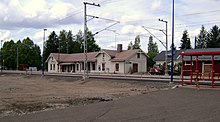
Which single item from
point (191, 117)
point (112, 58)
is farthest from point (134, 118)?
point (112, 58)

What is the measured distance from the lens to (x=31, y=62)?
119 metres

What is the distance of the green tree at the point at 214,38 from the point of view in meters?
119

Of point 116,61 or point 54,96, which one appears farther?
point 116,61

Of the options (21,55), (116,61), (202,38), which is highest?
(202,38)

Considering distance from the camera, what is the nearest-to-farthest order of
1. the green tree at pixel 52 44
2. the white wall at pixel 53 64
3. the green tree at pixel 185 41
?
1. the white wall at pixel 53 64
2. the green tree at pixel 185 41
3. the green tree at pixel 52 44

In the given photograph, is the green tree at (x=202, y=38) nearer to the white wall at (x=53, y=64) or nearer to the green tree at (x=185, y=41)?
the green tree at (x=185, y=41)

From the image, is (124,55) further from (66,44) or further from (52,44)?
(66,44)

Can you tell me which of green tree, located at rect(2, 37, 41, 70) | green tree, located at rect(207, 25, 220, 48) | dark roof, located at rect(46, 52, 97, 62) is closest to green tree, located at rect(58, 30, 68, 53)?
green tree, located at rect(2, 37, 41, 70)

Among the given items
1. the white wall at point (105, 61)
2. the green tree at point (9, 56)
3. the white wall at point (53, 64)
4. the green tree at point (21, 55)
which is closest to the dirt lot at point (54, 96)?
the white wall at point (105, 61)

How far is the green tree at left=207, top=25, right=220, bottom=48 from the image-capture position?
11933 centimetres

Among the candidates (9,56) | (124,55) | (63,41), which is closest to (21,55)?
(9,56)

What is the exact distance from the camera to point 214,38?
4774 inches

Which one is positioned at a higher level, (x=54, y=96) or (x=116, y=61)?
(x=116, y=61)

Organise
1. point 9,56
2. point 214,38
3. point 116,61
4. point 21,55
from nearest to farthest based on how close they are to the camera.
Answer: point 116,61 → point 21,55 → point 9,56 → point 214,38
